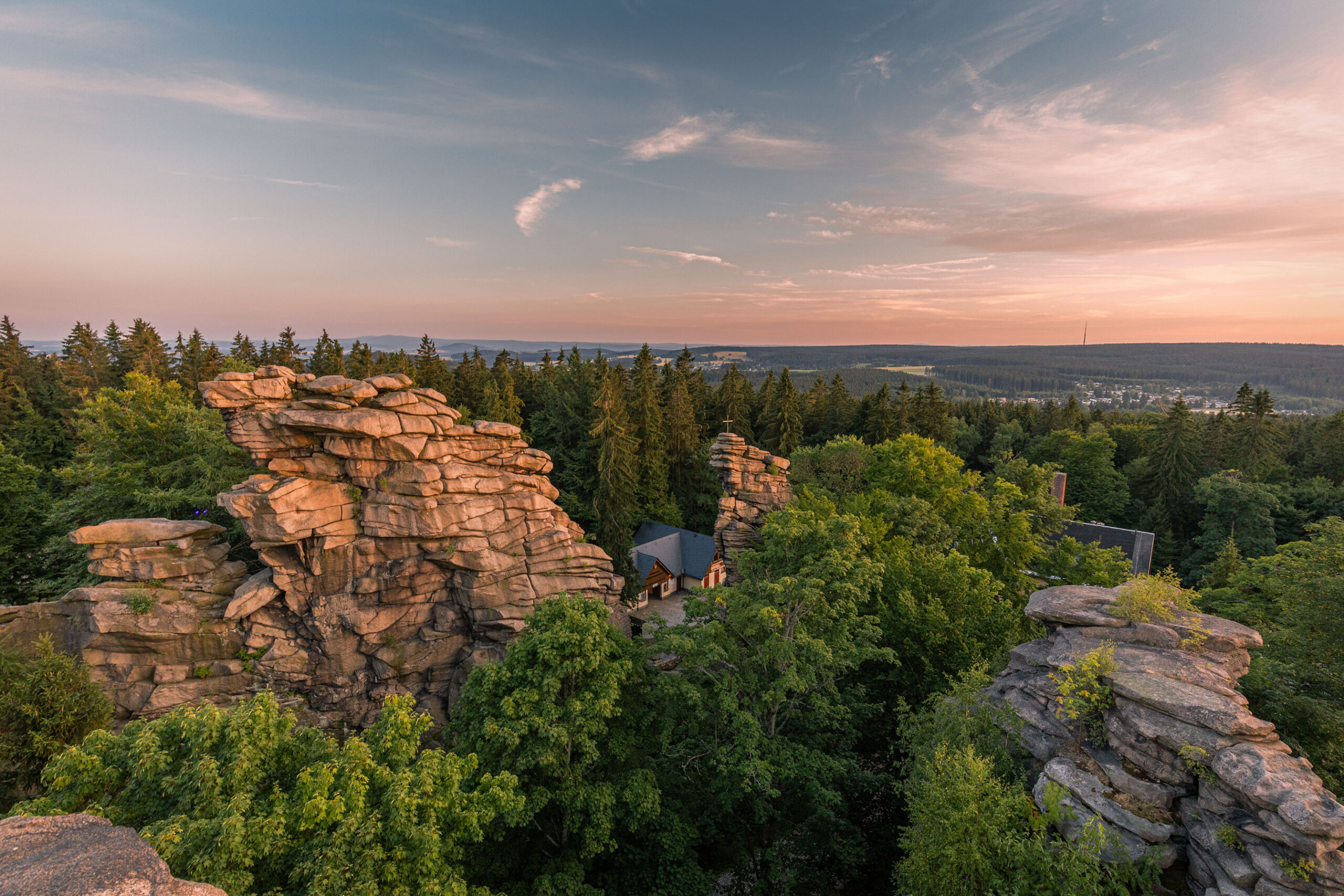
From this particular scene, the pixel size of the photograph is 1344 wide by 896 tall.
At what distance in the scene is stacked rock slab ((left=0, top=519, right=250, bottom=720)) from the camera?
1770cm

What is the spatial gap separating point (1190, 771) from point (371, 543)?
2393 centimetres

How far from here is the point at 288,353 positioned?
45594mm

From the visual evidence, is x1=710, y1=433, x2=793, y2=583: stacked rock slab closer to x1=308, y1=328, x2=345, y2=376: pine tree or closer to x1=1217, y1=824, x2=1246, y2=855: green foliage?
x1=1217, y1=824, x2=1246, y2=855: green foliage

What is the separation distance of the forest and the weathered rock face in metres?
1.63

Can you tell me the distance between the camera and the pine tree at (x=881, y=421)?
44.1 meters

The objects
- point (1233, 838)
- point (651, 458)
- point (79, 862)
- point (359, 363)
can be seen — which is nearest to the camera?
point (79, 862)

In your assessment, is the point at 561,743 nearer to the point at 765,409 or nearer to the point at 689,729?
the point at 689,729

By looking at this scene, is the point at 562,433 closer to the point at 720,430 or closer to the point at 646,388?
the point at 646,388

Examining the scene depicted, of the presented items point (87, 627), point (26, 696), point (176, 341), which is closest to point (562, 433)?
point (87, 627)

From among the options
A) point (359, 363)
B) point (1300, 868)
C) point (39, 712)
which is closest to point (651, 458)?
point (359, 363)

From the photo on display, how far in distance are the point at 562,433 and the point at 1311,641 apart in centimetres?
3717

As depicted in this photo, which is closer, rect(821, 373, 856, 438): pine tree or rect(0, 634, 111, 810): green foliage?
rect(0, 634, 111, 810): green foliage

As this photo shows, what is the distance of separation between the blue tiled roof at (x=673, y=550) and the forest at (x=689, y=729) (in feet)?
17.7

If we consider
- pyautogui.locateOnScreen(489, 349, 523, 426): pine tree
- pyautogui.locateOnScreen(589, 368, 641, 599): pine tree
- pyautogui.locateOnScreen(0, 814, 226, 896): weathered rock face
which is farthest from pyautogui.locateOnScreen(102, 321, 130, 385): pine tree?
pyautogui.locateOnScreen(0, 814, 226, 896): weathered rock face
